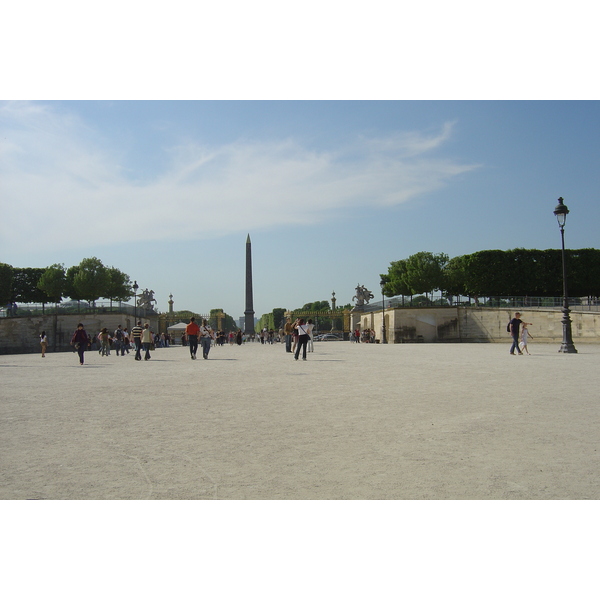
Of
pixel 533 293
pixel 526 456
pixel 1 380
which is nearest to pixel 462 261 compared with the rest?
pixel 533 293

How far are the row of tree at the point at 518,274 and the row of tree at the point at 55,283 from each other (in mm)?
26794

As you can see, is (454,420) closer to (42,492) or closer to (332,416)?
(332,416)

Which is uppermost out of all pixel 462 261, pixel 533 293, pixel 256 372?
pixel 462 261

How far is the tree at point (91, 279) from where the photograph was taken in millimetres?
46781

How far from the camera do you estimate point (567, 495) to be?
349 cm

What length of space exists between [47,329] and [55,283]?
34.9 ft

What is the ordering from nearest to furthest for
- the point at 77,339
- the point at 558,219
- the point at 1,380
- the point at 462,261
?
the point at 1,380 < the point at 77,339 < the point at 558,219 < the point at 462,261

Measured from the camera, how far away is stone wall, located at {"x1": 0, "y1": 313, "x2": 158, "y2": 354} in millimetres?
37812

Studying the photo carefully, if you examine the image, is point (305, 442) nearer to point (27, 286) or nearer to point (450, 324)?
point (450, 324)

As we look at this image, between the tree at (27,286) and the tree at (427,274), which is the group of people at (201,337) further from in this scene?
the tree at (27,286)

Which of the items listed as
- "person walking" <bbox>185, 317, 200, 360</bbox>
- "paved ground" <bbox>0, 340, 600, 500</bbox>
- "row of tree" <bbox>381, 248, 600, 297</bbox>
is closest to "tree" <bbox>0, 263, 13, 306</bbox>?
"person walking" <bbox>185, 317, 200, 360</bbox>

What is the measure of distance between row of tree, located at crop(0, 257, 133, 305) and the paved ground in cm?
3954

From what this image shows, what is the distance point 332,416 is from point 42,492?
3511mm

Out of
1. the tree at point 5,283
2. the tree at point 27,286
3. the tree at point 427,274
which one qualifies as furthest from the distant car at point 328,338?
the tree at point 5,283
